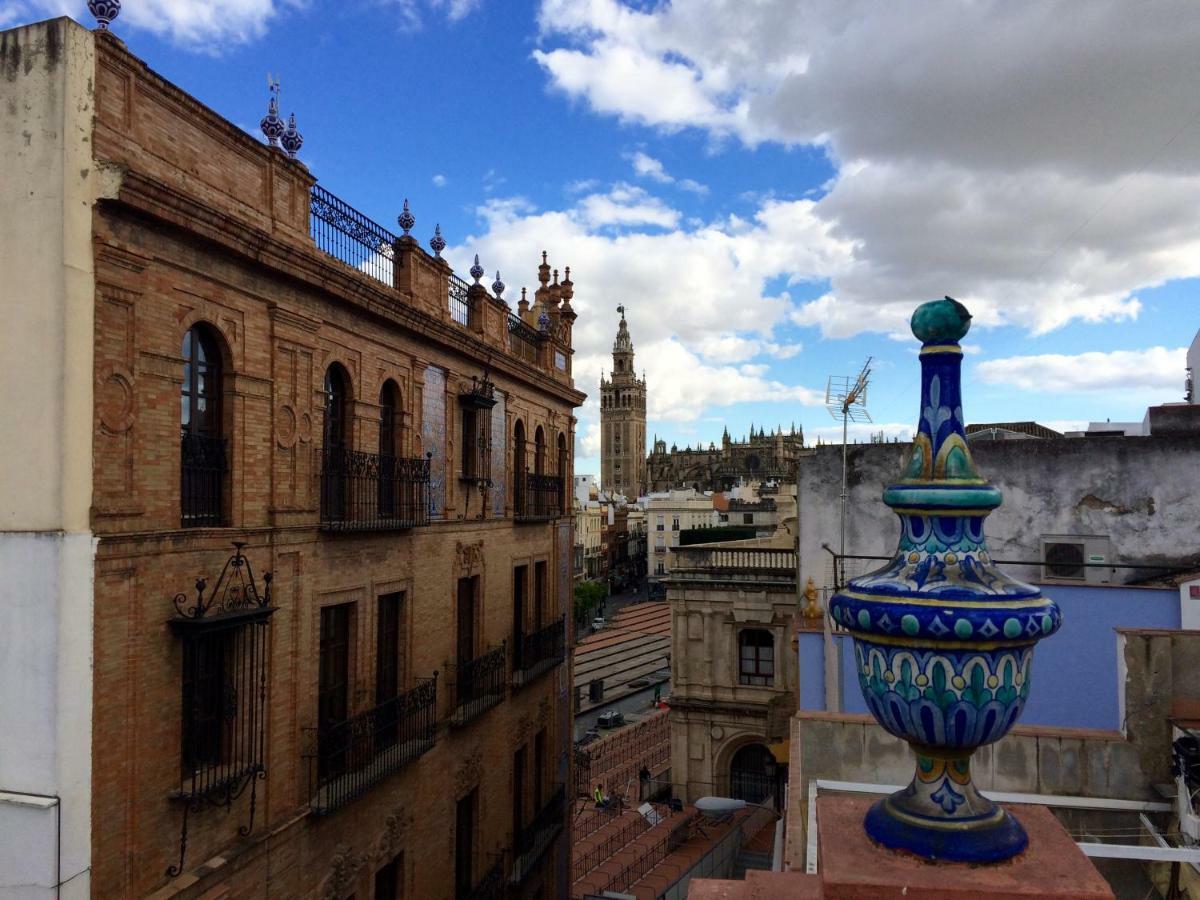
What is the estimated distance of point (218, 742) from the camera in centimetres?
883

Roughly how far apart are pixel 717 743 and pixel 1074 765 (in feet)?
69.1

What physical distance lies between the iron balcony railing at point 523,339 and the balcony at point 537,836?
891 centimetres

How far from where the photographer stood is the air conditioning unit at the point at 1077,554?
16.0 metres

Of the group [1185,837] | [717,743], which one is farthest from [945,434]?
[717,743]

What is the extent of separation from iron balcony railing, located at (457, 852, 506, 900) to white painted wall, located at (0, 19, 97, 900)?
335 inches

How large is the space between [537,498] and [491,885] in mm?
7092

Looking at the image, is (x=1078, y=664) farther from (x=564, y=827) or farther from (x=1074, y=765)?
(x=564, y=827)

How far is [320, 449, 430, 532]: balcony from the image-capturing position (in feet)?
34.8

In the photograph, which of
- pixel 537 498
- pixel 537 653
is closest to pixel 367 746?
pixel 537 653

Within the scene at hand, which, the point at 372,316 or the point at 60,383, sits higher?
the point at 372,316

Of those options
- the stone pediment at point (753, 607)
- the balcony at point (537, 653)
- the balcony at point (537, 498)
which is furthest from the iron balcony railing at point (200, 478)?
the stone pediment at point (753, 607)

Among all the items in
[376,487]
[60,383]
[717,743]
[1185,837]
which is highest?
[60,383]

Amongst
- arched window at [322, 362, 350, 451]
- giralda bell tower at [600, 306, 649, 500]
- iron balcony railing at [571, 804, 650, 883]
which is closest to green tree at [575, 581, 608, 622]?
iron balcony railing at [571, 804, 650, 883]

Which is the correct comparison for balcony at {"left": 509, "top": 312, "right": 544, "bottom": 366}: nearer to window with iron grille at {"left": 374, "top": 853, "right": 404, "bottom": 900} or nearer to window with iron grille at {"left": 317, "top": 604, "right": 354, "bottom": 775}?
window with iron grille at {"left": 317, "top": 604, "right": 354, "bottom": 775}
